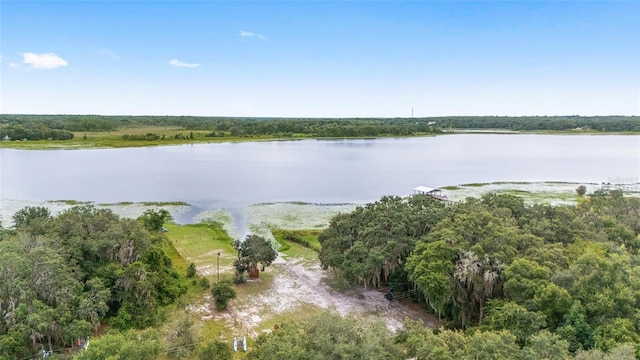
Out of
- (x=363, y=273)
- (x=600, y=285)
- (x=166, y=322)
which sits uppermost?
(x=600, y=285)

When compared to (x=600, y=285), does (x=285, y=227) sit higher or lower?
lower

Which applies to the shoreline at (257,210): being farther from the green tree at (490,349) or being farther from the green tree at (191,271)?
the green tree at (490,349)

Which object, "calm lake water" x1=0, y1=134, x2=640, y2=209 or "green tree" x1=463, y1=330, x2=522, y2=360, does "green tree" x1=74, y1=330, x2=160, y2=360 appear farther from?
"calm lake water" x1=0, y1=134, x2=640, y2=209

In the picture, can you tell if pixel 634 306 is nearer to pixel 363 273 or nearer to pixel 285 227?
pixel 363 273

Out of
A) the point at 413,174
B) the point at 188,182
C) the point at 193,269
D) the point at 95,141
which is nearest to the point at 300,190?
the point at 188,182

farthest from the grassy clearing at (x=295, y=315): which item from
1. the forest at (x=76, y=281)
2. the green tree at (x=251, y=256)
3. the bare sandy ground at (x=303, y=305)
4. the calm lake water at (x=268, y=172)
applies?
the calm lake water at (x=268, y=172)

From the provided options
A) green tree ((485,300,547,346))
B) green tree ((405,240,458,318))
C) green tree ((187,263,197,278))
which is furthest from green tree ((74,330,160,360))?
green tree ((485,300,547,346))

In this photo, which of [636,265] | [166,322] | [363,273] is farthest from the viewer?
[363,273]
